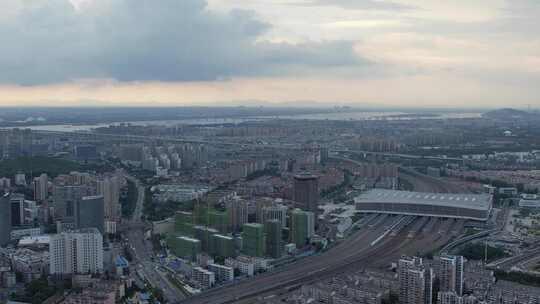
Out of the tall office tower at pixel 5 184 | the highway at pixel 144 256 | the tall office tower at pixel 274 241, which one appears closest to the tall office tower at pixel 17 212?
the highway at pixel 144 256

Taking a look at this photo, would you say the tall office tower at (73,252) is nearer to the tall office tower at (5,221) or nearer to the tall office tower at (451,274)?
the tall office tower at (5,221)

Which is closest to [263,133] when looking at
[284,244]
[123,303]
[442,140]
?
[442,140]

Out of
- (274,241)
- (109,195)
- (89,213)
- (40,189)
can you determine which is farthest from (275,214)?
(40,189)

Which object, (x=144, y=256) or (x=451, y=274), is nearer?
(x=451, y=274)

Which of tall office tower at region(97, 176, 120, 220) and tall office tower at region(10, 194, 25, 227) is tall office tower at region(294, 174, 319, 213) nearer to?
tall office tower at region(97, 176, 120, 220)

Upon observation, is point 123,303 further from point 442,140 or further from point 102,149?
point 442,140

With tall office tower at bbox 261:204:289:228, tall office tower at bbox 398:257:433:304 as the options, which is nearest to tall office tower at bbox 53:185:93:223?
tall office tower at bbox 261:204:289:228

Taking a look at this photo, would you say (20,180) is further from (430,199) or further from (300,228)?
(430,199)

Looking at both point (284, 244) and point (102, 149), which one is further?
point (102, 149)
